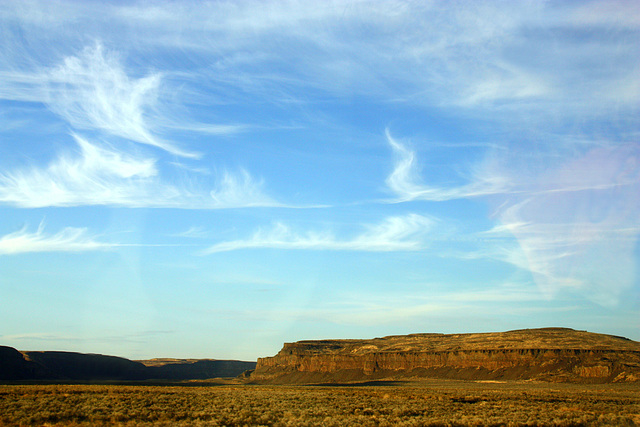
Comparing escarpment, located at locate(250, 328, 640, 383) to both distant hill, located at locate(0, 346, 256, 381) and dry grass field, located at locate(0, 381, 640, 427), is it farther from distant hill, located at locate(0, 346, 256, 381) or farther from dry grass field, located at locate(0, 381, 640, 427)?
dry grass field, located at locate(0, 381, 640, 427)

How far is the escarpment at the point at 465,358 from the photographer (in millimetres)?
103375

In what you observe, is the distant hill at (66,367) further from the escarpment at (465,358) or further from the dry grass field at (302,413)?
the dry grass field at (302,413)

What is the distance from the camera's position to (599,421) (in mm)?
32438

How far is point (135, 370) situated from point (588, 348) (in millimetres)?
143428

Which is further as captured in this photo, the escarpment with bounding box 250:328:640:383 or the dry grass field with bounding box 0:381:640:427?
the escarpment with bounding box 250:328:640:383

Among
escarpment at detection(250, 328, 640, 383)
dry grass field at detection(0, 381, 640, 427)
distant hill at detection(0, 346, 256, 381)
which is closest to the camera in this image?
dry grass field at detection(0, 381, 640, 427)

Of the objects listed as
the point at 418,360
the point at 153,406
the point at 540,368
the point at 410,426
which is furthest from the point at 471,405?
the point at 418,360

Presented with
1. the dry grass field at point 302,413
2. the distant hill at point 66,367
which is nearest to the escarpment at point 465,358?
the distant hill at point 66,367

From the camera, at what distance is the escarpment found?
103 meters

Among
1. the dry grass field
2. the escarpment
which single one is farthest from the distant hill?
the dry grass field

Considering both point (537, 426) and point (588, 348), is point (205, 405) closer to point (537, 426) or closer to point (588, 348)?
point (537, 426)

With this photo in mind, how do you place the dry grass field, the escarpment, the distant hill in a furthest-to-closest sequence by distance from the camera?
the distant hill
the escarpment
the dry grass field

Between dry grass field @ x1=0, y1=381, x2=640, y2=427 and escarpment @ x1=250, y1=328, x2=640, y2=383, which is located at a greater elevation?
escarpment @ x1=250, y1=328, x2=640, y2=383

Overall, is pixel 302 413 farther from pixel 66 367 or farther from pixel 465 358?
pixel 66 367
